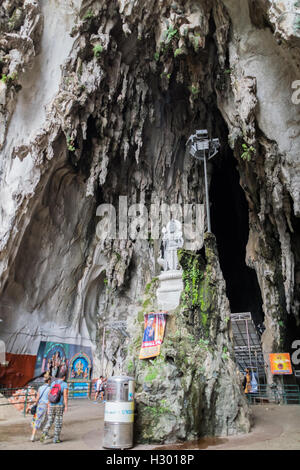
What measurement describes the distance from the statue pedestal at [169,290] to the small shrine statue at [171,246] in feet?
1.85

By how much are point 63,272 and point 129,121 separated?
25.0 feet

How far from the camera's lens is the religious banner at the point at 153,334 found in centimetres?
589

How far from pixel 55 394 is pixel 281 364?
9.60 m

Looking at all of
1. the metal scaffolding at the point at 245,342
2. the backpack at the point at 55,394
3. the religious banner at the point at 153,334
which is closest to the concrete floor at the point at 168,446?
the backpack at the point at 55,394

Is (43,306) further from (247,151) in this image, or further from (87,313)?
(247,151)

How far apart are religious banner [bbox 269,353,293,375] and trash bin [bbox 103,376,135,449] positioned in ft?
28.6

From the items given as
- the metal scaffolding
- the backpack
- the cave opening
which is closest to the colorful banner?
the metal scaffolding

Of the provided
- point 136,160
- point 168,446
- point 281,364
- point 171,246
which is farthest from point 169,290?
point 136,160

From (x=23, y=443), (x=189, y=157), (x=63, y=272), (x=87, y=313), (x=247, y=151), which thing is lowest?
(x=23, y=443)

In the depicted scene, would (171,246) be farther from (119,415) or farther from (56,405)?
(56,405)

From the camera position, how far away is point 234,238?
2228 cm

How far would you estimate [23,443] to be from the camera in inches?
204

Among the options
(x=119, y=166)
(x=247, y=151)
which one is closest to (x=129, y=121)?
(x=119, y=166)

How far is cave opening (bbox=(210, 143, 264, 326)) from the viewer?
67.7ft
